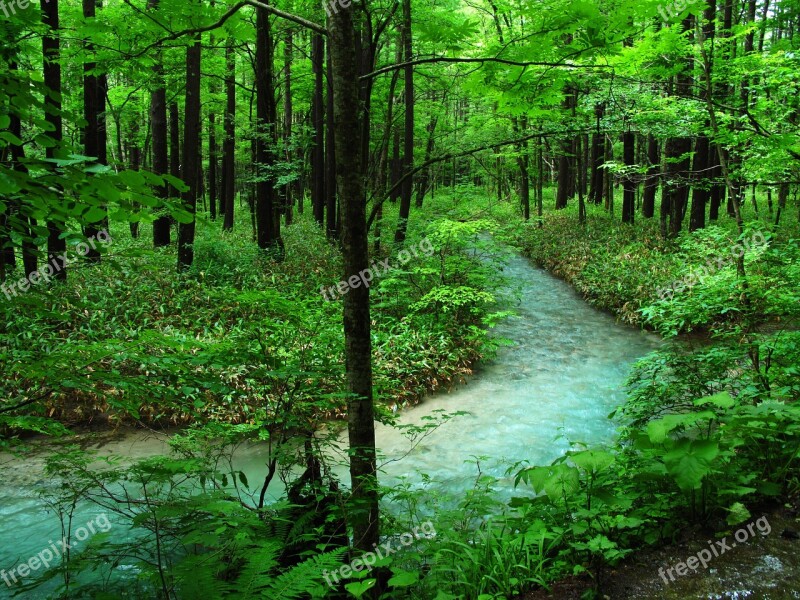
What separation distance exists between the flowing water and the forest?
0.19 ft

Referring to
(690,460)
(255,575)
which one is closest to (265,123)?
(255,575)

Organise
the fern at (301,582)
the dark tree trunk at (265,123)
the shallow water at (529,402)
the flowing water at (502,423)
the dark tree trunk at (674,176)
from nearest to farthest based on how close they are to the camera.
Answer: the fern at (301,582) < the flowing water at (502,423) < the shallow water at (529,402) < the dark tree trunk at (265,123) < the dark tree trunk at (674,176)

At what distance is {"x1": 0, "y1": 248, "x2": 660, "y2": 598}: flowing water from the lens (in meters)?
5.49

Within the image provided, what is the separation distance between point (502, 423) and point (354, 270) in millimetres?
5565

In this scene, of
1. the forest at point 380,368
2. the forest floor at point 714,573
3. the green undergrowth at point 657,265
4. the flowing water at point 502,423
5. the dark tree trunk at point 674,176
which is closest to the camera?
the forest floor at point 714,573

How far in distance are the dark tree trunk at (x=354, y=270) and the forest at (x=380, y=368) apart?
2cm

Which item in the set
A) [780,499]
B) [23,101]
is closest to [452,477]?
[780,499]

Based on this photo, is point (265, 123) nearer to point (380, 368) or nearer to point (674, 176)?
point (380, 368)

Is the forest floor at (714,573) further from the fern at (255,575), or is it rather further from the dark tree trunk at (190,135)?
the dark tree trunk at (190,135)

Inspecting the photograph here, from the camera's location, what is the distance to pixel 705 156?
13.1 metres

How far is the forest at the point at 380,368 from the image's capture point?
2578 millimetres

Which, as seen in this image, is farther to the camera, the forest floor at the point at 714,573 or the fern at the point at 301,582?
the forest floor at the point at 714,573

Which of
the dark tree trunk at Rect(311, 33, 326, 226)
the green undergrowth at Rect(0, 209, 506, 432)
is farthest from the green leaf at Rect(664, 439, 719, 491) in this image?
the dark tree trunk at Rect(311, 33, 326, 226)

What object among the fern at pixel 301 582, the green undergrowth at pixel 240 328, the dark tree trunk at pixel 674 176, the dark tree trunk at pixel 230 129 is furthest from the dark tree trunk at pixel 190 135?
the dark tree trunk at pixel 674 176
